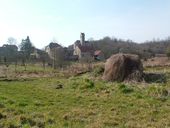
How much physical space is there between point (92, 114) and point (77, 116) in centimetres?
70

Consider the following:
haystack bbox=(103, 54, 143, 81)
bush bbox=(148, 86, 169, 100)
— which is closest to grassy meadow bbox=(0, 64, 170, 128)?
bush bbox=(148, 86, 169, 100)

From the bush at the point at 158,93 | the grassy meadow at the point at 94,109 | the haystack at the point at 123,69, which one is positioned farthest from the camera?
the haystack at the point at 123,69

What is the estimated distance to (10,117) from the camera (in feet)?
45.5

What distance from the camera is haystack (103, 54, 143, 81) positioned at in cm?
2728

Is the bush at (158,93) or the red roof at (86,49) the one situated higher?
the red roof at (86,49)

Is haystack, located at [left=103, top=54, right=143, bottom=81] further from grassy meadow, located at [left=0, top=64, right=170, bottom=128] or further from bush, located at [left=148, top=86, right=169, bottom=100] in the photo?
bush, located at [left=148, top=86, right=169, bottom=100]

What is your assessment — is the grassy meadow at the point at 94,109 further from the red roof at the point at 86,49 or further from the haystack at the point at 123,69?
the red roof at the point at 86,49

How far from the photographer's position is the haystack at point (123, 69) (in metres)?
27.3

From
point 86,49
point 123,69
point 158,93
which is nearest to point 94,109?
point 158,93

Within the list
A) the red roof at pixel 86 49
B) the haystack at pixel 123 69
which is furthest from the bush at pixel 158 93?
the red roof at pixel 86 49

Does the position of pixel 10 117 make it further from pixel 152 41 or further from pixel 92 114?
pixel 152 41

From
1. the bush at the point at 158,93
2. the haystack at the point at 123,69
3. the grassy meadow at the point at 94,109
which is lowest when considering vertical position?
the grassy meadow at the point at 94,109

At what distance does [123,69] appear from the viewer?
27.9 metres

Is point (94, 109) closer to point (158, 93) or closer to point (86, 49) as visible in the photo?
point (158, 93)
